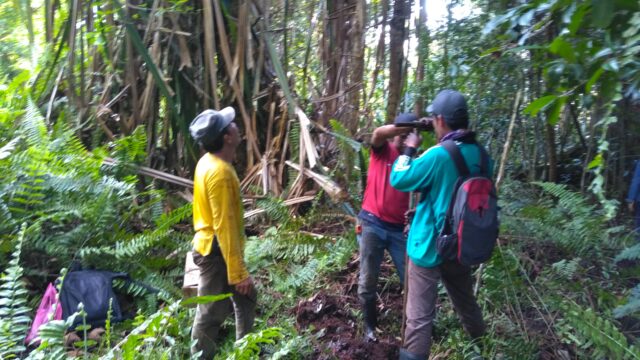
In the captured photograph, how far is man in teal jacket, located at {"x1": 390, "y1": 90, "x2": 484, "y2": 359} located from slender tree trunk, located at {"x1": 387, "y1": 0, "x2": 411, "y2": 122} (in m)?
1.69

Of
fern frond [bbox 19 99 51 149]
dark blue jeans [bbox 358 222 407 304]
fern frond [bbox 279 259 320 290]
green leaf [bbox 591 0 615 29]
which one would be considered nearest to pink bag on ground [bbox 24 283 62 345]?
fern frond [bbox 279 259 320 290]

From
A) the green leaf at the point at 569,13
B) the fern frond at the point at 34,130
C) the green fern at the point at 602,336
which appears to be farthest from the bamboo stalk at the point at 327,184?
the green leaf at the point at 569,13

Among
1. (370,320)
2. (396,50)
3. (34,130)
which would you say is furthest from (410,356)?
(34,130)

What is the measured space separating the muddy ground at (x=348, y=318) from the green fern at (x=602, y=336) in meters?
1.29

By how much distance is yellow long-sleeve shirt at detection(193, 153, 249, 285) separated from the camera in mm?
→ 3475

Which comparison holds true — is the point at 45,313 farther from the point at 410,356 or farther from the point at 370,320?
the point at 410,356

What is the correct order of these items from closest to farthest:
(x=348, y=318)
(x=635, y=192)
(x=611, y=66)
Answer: (x=611, y=66)
(x=348, y=318)
(x=635, y=192)

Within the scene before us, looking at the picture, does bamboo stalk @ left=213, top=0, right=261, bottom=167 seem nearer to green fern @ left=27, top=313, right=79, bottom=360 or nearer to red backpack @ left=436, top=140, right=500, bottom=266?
red backpack @ left=436, top=140, right=500, bottom=266

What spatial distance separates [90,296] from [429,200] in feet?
9.30

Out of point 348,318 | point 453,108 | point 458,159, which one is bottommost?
point 348,318

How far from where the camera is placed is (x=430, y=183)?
3438 mm

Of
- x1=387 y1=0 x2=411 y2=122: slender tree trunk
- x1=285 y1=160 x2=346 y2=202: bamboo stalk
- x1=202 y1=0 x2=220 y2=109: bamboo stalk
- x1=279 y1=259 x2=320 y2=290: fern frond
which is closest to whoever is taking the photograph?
x1=285 y1=160 x2=346 y2=202: bamboo stalk

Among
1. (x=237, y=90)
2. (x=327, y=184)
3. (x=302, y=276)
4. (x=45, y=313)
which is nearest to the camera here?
(x=45, y=313)

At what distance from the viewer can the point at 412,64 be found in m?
5.88
